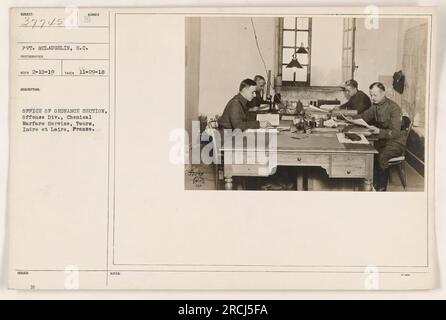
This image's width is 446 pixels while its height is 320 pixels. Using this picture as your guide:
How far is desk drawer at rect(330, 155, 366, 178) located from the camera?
5.76 ft

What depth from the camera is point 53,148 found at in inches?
69.6

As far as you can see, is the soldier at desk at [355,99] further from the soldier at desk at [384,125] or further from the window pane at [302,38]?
the window pane at [302,38]

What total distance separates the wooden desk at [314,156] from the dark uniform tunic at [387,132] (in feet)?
0.10

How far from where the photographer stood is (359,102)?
5.74ft

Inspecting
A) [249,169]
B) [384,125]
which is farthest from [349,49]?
[249,169]

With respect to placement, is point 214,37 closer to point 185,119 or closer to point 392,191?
point 185,119

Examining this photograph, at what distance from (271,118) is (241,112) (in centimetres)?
9

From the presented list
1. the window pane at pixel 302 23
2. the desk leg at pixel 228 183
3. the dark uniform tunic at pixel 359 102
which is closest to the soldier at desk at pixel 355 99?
the dark uniform tunic at pixel 359 102

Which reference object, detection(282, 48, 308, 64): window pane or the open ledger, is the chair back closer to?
the open ledger

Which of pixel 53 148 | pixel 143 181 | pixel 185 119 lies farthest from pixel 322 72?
pixel 53 148

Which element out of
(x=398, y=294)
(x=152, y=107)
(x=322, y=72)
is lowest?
(x=398, y=294)

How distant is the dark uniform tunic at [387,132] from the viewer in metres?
1.75

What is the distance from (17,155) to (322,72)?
3.07ft

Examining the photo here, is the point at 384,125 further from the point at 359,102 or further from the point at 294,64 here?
the point at 294,64
